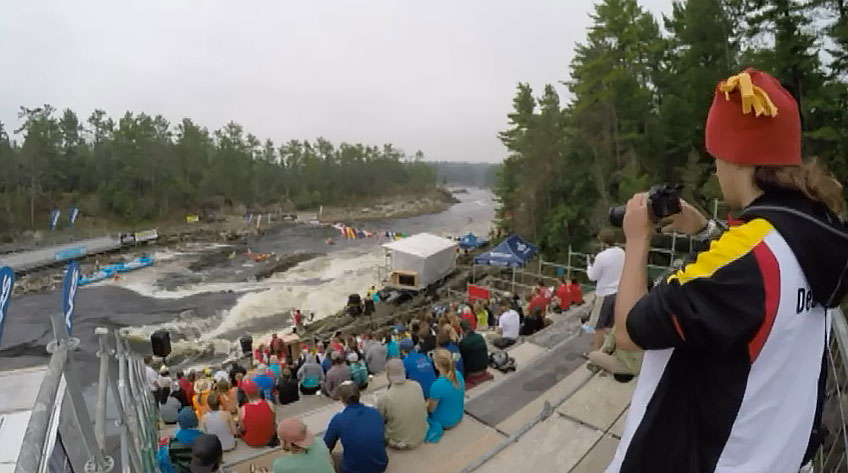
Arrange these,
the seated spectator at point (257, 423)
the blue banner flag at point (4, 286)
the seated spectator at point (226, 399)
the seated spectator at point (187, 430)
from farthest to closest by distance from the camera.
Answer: the seated spectator at point (226, 399) → the seated spectator at point (257, 423) → the seated spectator at point (187, 430) → the blue banner flag at point (4, 286)

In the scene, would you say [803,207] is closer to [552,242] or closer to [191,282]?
[552,242]

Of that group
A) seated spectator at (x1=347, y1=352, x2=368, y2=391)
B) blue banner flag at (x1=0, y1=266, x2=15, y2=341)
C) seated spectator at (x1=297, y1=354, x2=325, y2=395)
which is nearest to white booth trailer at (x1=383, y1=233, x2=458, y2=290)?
seated spectator at (x1=297, y1=354, x2=325, y2=395)

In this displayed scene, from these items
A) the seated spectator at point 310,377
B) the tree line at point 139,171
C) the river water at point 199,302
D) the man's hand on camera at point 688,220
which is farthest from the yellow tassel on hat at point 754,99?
the tree line at point 139,171

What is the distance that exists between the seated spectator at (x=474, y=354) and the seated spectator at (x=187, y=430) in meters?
3.33

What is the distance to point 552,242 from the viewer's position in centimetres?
3022

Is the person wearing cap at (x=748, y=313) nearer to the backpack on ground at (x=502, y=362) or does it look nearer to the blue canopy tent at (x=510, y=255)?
the backpack on ground at (x=502, y=362)

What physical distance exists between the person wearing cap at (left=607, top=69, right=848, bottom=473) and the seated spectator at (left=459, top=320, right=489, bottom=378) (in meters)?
5.52

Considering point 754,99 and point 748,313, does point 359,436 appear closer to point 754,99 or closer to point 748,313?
point 748,313


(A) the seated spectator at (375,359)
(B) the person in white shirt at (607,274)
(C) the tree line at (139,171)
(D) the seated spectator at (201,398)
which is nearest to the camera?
(B) the person in white shirt at (607,274)

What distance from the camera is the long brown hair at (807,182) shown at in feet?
3.74

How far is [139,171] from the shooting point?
65.1 meters

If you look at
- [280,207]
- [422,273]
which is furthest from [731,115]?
[280,207]

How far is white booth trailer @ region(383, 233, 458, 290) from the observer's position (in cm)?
2452

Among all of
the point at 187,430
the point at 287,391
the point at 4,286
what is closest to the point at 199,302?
the point at 287,391
